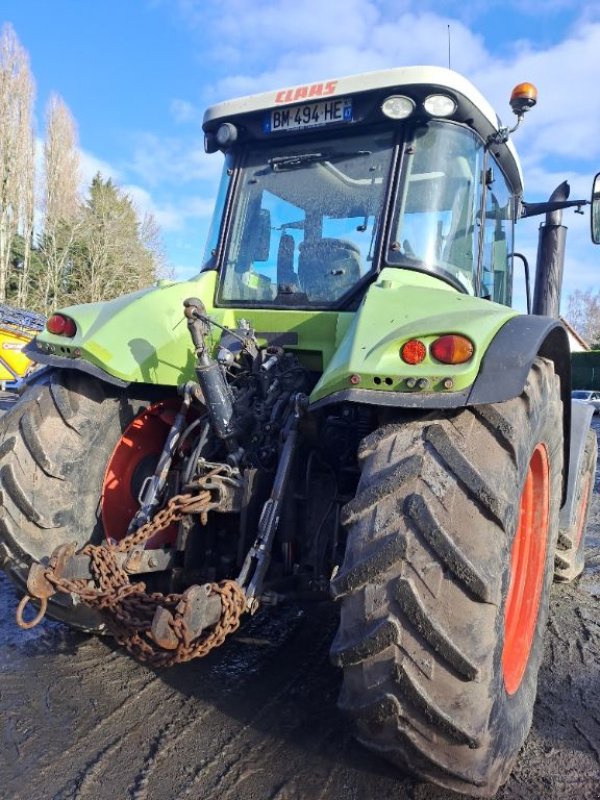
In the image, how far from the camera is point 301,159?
343cm

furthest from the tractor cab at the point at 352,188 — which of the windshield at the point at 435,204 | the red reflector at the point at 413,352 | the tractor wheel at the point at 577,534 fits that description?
the tractor wheel at the point at 577,534

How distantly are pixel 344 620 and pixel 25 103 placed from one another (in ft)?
112

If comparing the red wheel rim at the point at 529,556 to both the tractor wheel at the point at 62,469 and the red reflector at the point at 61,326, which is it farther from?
the red reflector at the point at 61,326

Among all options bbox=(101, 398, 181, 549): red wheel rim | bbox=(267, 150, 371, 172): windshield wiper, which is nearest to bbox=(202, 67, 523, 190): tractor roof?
bbox=(267, 150, 371, 172): windshield wiper

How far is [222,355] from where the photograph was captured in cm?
296

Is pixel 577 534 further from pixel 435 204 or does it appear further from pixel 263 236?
pixel 263 236

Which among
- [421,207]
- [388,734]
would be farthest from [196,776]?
[421,207]

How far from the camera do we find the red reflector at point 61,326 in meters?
3.07

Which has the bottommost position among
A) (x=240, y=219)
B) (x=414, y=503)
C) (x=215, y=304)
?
(x=414, y=503)

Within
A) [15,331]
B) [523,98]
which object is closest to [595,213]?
[523,98]

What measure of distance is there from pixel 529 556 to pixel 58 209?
33.0 meters

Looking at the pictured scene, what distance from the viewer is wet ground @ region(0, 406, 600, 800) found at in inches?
85.9

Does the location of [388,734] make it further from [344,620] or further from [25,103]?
[25,103]

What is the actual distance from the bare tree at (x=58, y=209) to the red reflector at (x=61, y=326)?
25604 mm
